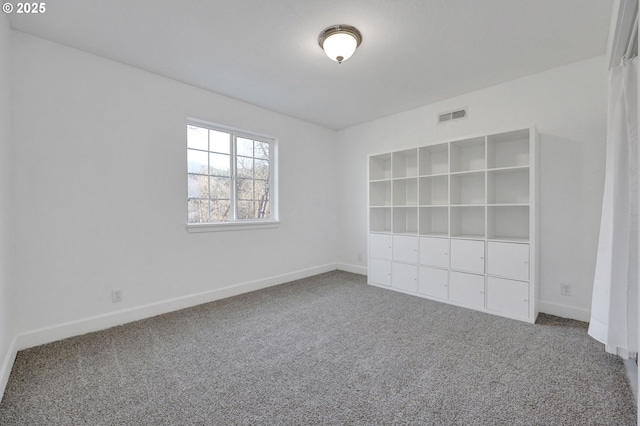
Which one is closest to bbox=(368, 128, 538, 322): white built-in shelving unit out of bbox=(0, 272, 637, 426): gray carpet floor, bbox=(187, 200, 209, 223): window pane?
bbox=(0, 272, 637, 426): gray carpet floor

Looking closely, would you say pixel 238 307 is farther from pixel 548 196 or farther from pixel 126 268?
pixel 548 196

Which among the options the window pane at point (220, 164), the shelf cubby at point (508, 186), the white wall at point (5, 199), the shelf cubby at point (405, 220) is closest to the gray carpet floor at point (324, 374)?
the white wall at point (5, 199)

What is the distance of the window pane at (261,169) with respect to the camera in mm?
3875

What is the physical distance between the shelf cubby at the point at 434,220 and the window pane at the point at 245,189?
2170mm

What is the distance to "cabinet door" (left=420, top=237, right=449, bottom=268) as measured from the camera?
3215 millimetres

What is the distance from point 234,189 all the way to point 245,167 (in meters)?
0.35

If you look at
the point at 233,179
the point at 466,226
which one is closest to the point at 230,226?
the point at 233,179

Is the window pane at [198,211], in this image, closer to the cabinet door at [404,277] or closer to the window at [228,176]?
the window at [228,176]

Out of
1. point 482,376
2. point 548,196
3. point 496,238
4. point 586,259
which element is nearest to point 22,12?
point 482,376

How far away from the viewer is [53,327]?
2.31 m

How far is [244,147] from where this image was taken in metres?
3.75

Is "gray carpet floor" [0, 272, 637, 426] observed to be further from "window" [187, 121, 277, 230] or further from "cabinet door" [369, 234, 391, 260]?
"window" [187, 121, 277, 230]

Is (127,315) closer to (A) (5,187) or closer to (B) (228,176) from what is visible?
(A) (5,187)

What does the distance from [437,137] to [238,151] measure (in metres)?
2.55
